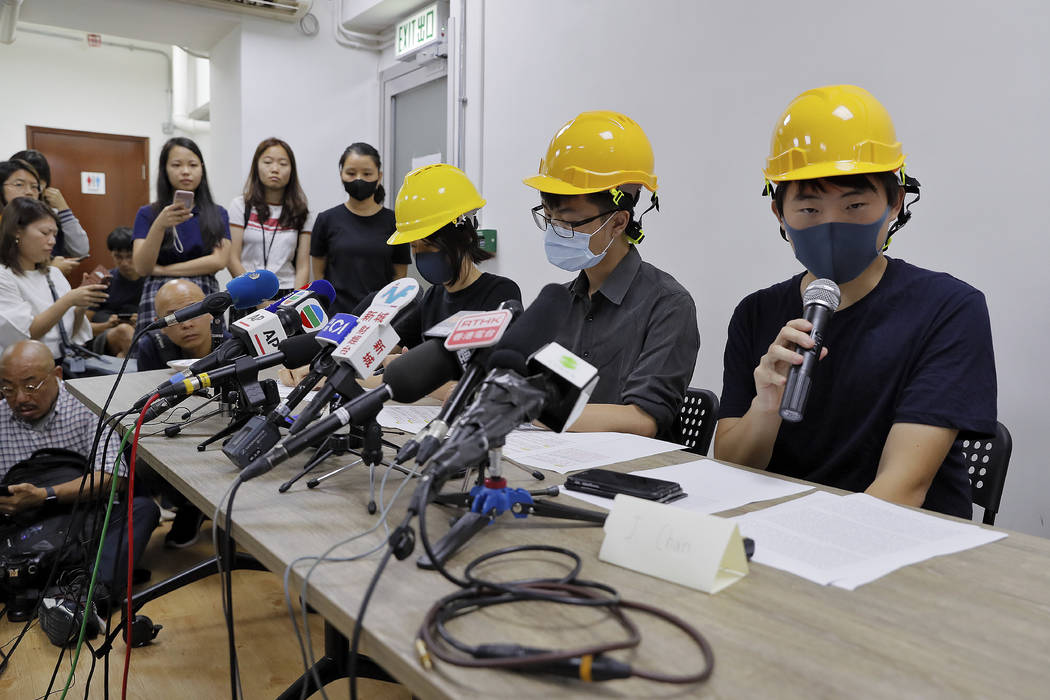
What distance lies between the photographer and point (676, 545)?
877mm

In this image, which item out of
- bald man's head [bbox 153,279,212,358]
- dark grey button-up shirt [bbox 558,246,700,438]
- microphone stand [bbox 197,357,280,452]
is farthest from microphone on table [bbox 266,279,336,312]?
bald man's head [bbox 153,279,212,358]

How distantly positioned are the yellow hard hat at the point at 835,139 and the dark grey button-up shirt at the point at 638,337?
51 centimetres

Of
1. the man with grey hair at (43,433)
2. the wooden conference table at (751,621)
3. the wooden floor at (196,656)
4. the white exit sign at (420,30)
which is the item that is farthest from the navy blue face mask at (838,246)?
the white exit sign at (420,30)

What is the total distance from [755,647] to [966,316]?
0.93 m

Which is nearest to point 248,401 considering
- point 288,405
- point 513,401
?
point 288,405

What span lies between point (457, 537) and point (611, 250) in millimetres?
1166

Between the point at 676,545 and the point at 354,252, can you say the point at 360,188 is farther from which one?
the point at 676,545

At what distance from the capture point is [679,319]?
6.04ft

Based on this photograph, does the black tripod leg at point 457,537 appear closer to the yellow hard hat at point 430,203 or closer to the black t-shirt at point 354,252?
the yellow hard hat at point 430,203

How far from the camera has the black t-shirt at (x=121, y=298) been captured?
473cm

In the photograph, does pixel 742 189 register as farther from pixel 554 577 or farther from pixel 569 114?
pixel 554 577

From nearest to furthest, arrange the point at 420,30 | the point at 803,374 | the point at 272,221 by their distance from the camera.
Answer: the point at 803,374, the point at 272,221, the point at 420,30

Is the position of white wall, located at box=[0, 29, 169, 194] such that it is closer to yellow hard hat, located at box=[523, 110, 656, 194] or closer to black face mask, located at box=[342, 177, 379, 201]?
black face mask, located at box=[342, 177, 379, 201]

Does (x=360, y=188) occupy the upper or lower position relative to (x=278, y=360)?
upper
